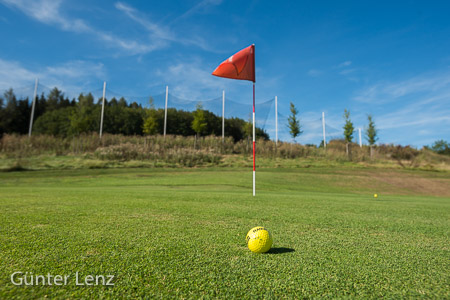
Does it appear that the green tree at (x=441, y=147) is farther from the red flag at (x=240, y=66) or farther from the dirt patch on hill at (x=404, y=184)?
the red flag at (x=240, y=66)

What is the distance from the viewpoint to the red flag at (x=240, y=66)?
7594 mm

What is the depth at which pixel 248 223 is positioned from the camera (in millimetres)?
3479

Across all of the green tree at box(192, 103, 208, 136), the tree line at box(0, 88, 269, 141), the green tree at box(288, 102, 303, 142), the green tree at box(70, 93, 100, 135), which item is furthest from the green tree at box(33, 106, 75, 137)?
the green tree at box(288, 102, 303, 142)

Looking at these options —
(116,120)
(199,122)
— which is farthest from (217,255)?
(116,120)

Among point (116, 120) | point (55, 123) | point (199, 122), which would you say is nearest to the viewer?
point (199, 122)

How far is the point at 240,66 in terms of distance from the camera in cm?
771

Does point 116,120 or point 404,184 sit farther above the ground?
point 116,120

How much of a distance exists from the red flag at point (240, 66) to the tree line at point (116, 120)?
71.6 ft

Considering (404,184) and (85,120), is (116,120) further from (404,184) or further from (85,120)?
(404,184)

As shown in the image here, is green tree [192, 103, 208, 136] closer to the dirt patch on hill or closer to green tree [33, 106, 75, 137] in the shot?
green tree [33, 106, 75, 137]

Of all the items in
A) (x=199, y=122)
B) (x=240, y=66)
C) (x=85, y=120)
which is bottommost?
(x=240, y=66)

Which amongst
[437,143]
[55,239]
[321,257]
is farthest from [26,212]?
[437,143]

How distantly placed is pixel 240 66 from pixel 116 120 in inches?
1066

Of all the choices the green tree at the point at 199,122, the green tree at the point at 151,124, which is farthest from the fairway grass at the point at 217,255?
the green tree at the point at 199,122
